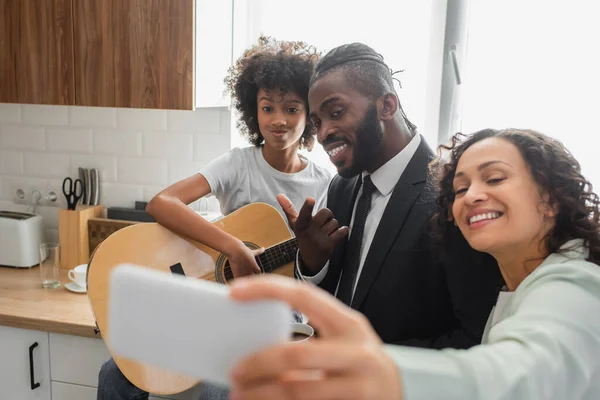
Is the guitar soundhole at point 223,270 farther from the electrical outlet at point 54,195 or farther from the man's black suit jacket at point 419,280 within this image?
the electrical outlet at point 54,195

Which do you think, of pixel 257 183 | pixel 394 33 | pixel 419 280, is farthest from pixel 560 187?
pixel 394 33

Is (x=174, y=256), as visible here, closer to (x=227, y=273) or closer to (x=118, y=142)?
(x=227, y=273)

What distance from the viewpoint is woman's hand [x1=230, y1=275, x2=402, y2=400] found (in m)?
0.45

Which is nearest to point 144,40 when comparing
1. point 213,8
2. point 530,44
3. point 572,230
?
point 213,8

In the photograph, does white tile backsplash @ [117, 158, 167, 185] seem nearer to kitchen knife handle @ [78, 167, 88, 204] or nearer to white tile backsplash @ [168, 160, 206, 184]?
white tile backsplash @ [168, 160, 206, 184]

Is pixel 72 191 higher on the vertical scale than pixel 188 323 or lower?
lower

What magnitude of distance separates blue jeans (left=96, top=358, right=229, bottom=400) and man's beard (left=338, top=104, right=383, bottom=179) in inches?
29.6

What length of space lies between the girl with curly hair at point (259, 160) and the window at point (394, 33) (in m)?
0.23

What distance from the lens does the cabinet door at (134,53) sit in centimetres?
177

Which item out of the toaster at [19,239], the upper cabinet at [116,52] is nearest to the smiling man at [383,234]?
the upper cabinet at [116,52]

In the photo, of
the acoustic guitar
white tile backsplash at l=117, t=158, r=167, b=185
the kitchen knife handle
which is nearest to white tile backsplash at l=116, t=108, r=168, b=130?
white tile backsplash at l=117, t=158, r=167, b=185

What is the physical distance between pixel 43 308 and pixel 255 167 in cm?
87

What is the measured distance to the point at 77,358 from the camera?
1.78 metres

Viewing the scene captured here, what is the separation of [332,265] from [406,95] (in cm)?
94
